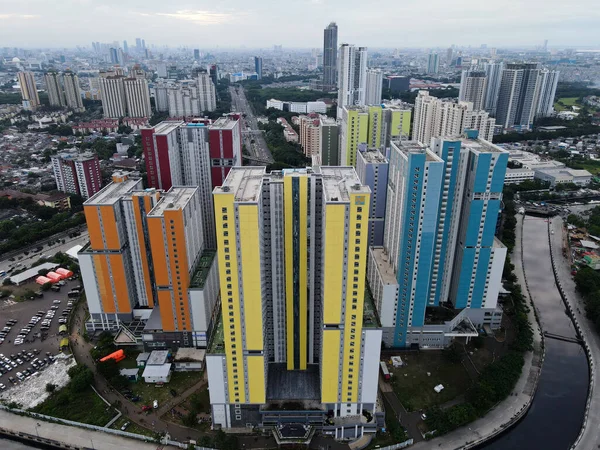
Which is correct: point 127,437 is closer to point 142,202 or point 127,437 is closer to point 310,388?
point 310,388

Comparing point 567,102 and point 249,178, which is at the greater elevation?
point 249,178

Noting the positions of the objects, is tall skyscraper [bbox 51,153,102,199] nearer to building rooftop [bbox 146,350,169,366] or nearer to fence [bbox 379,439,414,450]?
building rooftop [bbox 146,350,169,366]

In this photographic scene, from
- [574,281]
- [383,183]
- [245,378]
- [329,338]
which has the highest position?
[383,183]

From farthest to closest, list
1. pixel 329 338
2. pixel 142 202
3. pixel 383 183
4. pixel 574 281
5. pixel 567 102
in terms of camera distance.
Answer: pixel 567 102 → pixel 574 281 → pixel 383 183 → pixel 142 202 → pixel 329 338

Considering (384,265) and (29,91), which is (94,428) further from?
(29,91)

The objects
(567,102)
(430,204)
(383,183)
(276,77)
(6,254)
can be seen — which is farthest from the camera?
(276,77)

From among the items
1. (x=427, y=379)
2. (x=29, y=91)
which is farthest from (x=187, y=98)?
(x=427, y=379)

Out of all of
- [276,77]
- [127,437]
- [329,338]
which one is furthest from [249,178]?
[276,77]
